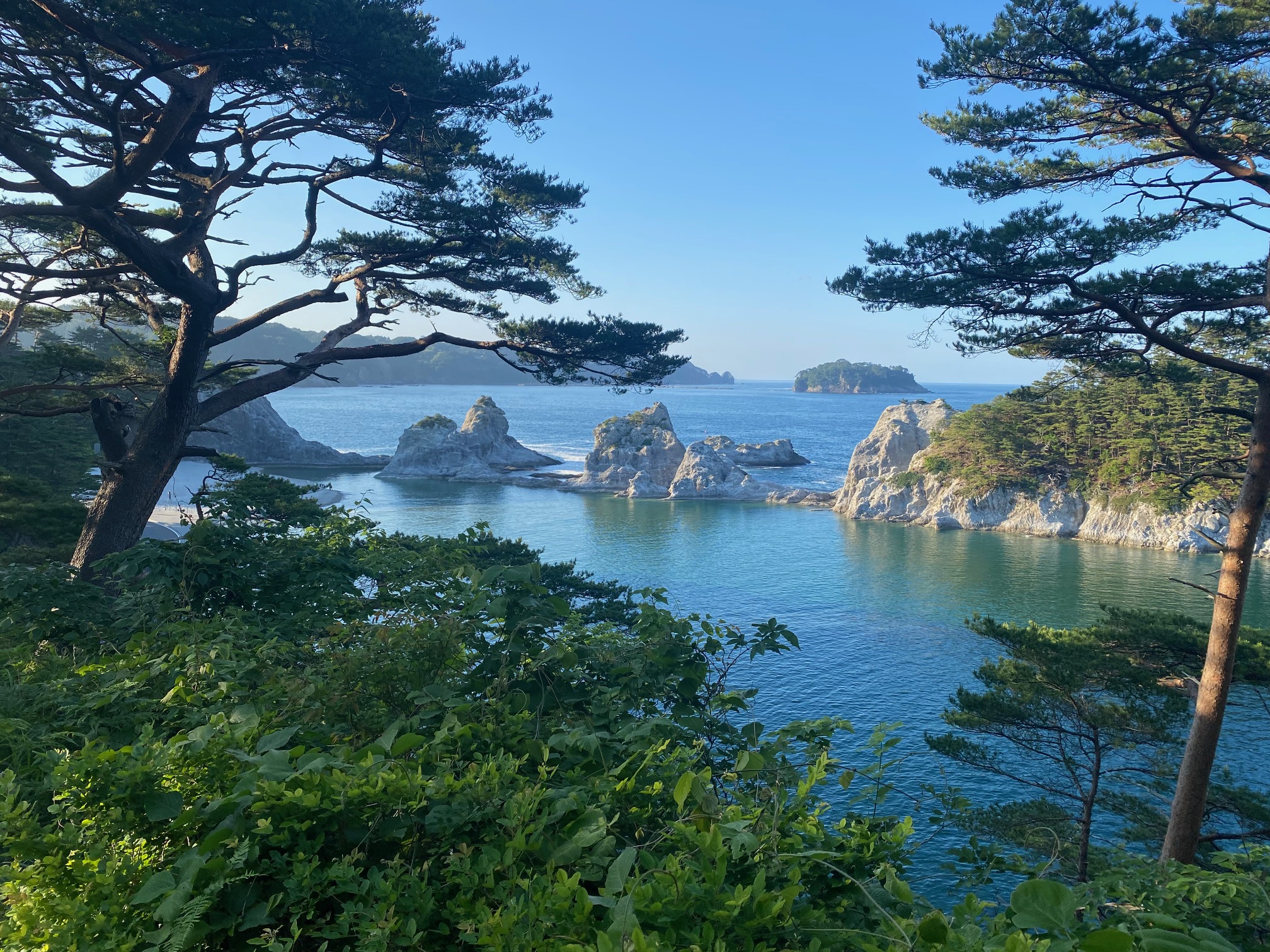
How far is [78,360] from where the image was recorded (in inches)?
453

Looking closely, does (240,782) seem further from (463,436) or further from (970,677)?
(463,436)

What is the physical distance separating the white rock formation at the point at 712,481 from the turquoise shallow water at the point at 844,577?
95.2 inches

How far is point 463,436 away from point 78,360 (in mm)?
52413

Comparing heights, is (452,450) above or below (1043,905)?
below

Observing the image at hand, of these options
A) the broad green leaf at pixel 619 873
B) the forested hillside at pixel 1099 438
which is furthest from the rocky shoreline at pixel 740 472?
the broad green leaf at pixel 619 873

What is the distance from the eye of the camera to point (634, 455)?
57.3 metres

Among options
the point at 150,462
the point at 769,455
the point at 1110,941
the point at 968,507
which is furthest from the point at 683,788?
the point at 769,455

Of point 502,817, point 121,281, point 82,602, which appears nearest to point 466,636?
point 502,817

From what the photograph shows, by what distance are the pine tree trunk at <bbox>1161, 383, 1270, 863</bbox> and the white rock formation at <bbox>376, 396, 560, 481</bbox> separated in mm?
55584

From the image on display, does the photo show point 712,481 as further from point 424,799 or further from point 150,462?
point 424,799

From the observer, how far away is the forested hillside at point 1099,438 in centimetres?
3312

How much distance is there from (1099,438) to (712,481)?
24.6 meters

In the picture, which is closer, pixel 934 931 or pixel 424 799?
pixel 934 931

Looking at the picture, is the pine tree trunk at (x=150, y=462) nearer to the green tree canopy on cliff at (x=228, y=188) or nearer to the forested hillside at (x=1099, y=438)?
the green tree canopy on cliff at (x=228, y=188)
